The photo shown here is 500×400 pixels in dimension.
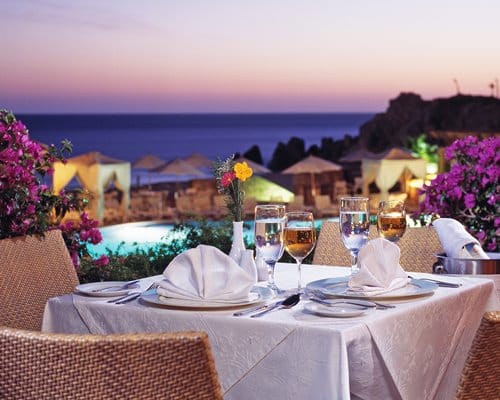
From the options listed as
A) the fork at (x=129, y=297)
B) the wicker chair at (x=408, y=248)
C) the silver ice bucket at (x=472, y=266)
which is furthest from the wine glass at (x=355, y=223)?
the wicker chair at (x=408, y=248)

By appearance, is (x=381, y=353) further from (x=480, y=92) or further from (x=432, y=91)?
(x=432, y=91)

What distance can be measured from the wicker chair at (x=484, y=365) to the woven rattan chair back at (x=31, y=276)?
163cm

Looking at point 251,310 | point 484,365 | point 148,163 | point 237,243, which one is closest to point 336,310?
point 251,310

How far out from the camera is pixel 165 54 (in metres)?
40.6

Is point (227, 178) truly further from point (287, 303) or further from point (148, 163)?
point (148, 163)

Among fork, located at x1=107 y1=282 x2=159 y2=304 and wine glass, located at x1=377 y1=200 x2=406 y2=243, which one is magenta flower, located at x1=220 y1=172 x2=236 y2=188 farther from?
wine glass, located at x1=377 y1=200 x2=406 y2=243

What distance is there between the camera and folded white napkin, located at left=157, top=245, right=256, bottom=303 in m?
2.59

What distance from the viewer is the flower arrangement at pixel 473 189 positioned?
4.75 metres

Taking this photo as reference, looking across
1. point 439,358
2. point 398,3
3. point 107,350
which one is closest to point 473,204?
point 439,358

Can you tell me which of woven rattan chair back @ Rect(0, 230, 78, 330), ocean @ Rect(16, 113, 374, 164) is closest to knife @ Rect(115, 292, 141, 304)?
woven rattan chair back @ Rect(0, 230, 78, 330)

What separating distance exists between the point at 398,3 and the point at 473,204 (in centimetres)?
2024

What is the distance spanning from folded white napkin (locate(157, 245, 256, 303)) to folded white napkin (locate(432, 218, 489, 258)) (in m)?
1.13

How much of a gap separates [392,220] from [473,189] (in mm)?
→ 1899

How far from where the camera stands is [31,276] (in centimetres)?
323
